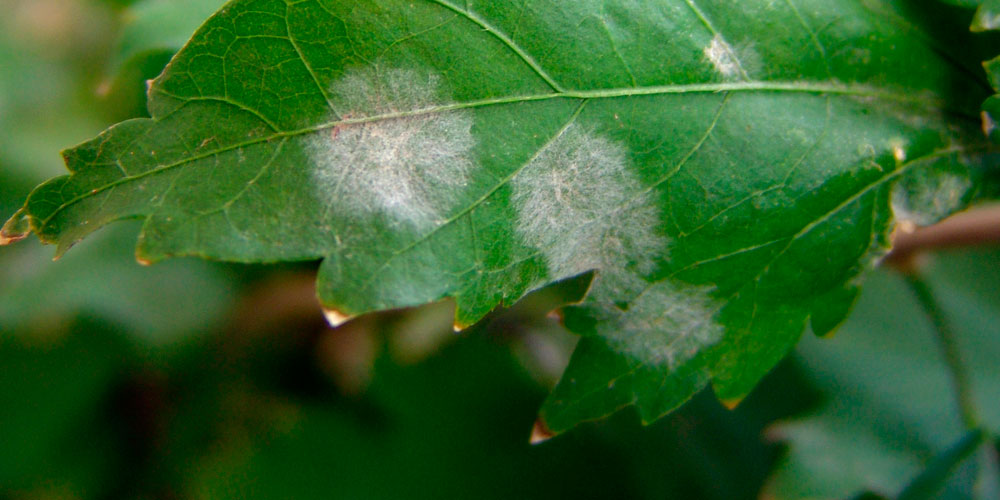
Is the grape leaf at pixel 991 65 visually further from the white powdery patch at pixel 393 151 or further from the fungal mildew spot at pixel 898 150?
the white powdery patch at pixel 393 151

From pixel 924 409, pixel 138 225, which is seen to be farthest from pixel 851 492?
pixel 138 225

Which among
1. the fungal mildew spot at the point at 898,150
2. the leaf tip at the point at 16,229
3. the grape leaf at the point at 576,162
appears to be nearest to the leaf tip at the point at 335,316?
the grape leaf at the point at 576,162

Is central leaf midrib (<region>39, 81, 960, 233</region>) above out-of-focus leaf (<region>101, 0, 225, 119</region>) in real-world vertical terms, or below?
below

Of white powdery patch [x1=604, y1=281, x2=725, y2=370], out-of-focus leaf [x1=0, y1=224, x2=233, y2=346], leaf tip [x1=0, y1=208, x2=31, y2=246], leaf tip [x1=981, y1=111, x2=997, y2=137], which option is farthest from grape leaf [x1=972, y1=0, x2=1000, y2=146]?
out-of-focus leaf [x1=0, y1=224, x2=233, y2=346]

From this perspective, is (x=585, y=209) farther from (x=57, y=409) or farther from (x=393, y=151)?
(x=57, y=409)

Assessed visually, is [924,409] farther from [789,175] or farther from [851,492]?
[789,175]

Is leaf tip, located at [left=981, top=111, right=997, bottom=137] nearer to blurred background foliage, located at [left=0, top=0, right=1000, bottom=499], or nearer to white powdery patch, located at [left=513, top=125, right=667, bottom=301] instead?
white powdery patch, located at [left=513, top=125, right=667, bottom=301]
